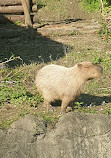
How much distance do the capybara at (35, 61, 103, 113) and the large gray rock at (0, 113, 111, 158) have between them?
628mm

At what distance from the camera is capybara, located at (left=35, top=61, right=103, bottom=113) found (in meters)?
5.77

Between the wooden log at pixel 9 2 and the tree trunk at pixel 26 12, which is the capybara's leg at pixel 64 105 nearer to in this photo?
the tree trunk at pixel 26 12

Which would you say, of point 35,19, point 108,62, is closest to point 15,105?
point 108,62

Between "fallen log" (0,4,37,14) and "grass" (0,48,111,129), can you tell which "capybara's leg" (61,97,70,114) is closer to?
"grass" (0,48,111,129)

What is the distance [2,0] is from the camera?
12172 mm

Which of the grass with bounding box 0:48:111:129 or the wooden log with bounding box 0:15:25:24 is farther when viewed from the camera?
the wooden log with bounding box 0:15:25:24

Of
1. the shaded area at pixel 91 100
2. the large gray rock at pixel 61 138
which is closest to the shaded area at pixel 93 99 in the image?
the shaded area at pixel 91 100

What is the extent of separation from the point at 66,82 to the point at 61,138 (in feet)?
3.78

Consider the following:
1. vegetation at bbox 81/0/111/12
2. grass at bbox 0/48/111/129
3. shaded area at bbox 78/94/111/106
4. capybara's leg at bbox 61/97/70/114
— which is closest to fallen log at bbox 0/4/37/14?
vegetation at bbox 81/0/111/12

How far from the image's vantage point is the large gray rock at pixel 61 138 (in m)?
4.89

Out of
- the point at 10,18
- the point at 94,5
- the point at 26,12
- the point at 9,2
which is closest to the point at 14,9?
the point at 9,2

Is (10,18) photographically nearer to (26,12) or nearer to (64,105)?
(26,12)

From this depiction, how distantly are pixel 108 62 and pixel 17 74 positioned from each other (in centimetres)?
258

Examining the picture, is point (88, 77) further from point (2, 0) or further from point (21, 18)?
point (2, 0)
